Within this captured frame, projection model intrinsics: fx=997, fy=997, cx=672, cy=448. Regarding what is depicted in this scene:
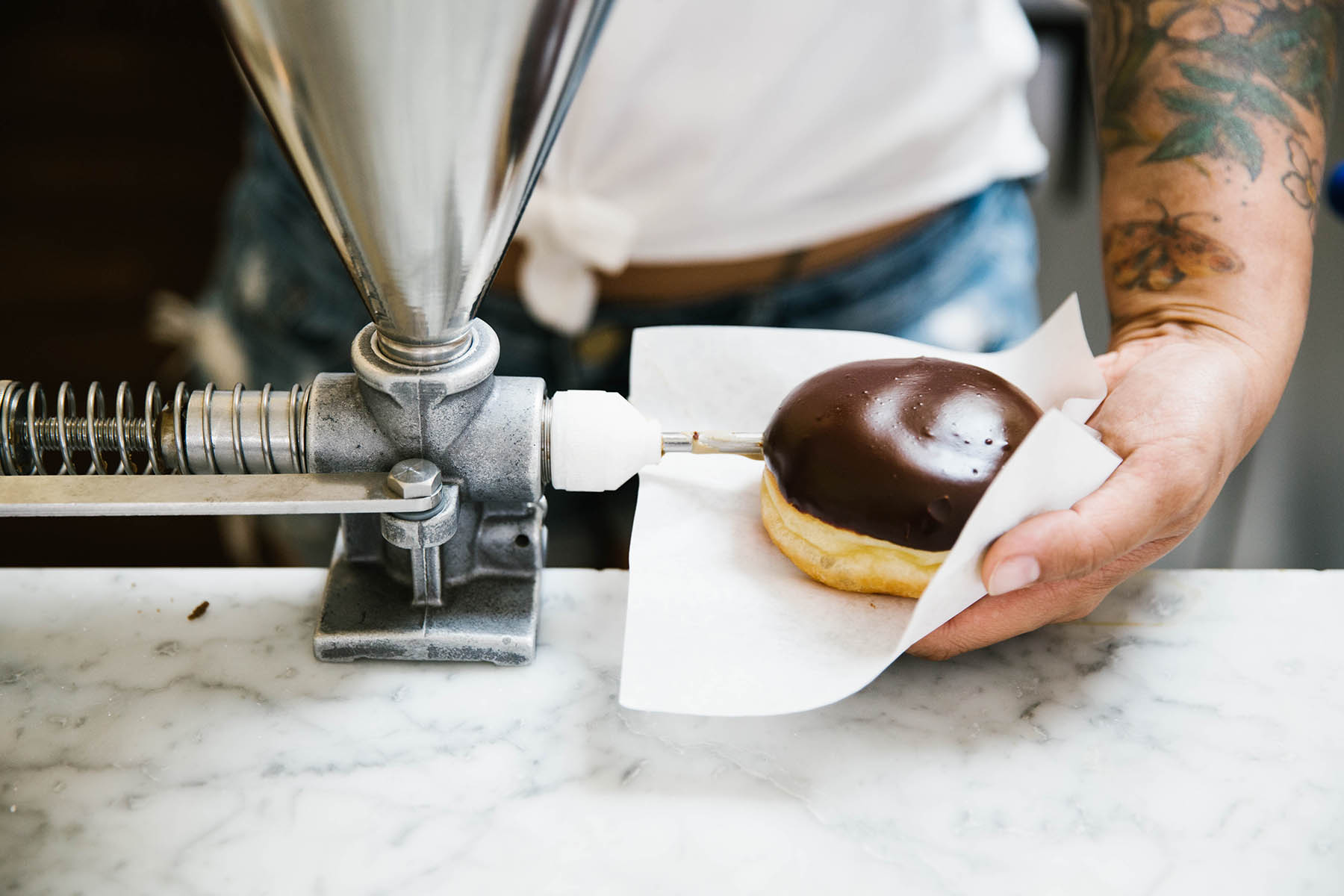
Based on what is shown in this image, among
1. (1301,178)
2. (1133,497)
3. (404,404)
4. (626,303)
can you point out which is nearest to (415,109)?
(404,404)

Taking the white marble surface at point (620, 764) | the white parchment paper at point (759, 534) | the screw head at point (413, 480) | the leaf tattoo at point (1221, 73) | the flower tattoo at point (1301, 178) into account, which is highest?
the leaf tattoo at point (1221, 73)

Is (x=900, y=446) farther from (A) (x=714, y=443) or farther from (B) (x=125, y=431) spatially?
(B) (x=125, y=431)

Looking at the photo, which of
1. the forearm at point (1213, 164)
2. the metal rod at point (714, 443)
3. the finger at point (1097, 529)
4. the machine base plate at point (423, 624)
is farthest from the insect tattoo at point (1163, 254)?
the machine base plate at point (423, 624)

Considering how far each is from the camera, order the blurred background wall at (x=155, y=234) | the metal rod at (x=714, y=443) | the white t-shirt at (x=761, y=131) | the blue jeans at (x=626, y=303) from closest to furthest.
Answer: the metal rod at (x=714, y=443), the white t-shirt at (x=761, y=131), the blue jeans at (x=626, y=303), the blurred background wall at (x=155, y=234)

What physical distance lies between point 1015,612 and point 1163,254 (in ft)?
1.33

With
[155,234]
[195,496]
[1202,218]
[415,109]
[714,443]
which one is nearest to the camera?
[415,109]

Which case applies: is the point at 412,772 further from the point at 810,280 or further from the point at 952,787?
the point at 810,280

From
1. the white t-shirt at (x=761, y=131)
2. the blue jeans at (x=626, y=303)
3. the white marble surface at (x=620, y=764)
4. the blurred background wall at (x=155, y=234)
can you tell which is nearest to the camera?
the white marble surface at (x=620, y=764)

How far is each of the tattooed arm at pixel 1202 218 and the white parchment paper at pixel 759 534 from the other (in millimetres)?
62

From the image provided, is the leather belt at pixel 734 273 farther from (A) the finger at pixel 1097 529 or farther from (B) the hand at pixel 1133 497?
(A) the finger at pixel 1097 529

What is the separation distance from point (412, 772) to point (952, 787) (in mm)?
277

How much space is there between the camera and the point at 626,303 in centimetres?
88

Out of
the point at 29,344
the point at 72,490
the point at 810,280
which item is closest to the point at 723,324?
the point at 810,280

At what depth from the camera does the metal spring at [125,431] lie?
53 cm
